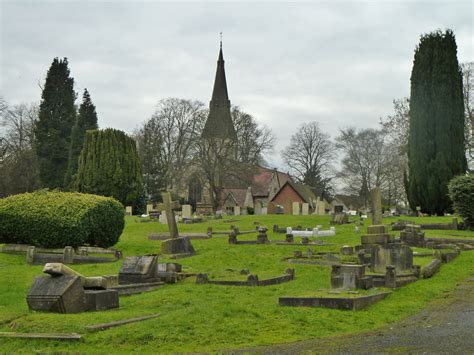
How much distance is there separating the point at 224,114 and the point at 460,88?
28200mm

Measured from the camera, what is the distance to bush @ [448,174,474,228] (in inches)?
1131

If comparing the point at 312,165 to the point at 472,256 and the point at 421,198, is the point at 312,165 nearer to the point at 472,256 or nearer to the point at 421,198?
the point at 421,198

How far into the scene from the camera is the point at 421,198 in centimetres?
4044

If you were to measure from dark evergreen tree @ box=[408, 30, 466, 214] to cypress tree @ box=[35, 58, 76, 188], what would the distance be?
3542 cm

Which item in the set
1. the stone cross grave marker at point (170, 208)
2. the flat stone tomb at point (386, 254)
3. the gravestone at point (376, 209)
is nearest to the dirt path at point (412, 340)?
the flat stone tomb at point (386, 254)

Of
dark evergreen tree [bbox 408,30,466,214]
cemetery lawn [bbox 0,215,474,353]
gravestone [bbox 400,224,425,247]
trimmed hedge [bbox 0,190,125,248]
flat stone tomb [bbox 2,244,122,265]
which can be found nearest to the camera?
cemetery lawn [bbox 0,215,474,353]

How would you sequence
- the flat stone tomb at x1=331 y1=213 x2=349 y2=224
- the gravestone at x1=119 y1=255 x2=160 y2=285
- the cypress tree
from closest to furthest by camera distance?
Answer: 1. the gravestone at x1=119 y1=255 x2=160 y2=285
2. the flat stone tomb at x1=331 y1=213 x2=349 y2=224
3. the cypress tree

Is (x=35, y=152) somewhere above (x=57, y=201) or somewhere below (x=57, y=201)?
above

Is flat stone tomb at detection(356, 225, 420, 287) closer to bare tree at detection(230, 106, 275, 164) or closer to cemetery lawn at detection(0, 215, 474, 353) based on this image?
cemetery lawn at detection(0, 215, 474, 353)

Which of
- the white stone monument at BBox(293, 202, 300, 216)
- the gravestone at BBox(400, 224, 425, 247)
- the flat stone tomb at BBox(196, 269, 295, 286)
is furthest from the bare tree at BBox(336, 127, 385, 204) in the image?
the flat stone tomb at BBox(196, 269, 295, 286)

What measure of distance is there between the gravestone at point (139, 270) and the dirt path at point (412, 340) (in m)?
6.23

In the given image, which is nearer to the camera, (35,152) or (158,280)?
(158,280)

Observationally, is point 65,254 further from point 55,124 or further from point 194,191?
point 194,191

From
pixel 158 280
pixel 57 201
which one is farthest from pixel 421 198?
pixel 158 280
